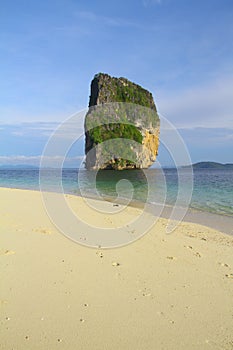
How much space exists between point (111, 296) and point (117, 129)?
7519 cm

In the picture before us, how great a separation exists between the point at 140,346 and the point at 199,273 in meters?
2.31

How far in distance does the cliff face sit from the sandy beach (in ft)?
208

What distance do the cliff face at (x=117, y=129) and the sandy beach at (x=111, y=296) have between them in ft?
208

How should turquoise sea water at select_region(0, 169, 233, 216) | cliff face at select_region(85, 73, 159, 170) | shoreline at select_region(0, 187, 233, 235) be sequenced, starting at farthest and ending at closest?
cliff face at select_region(85, 73, 159, 170) → turquoise sea water at select_region(0, 169, 233, 216) → shoreline at select_region(0, 187, 233, 235)

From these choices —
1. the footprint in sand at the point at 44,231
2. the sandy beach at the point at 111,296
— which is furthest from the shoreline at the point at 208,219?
the footprint in sand at the point at 44,231

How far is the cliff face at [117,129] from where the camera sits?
71663 millimetres

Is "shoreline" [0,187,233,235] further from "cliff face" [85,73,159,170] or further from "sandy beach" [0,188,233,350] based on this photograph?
"cliff face" [85,73,159,170]

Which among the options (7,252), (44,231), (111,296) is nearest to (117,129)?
(44,231)

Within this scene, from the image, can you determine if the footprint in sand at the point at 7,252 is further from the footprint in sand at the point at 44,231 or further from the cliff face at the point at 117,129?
the cliff face at the point at 117,129

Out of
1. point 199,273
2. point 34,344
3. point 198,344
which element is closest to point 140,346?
point 198,344

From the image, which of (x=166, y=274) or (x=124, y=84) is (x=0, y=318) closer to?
(x=166, y=274)

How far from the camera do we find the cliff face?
71.7 metres

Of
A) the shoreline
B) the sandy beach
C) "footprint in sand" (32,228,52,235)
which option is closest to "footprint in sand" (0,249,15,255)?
the sandy beach

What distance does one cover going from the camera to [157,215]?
38.8 feet
